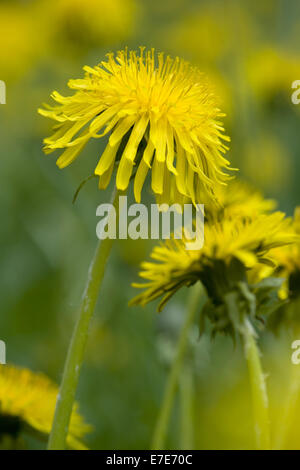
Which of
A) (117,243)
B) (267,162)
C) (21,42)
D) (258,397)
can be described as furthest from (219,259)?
(21,42)

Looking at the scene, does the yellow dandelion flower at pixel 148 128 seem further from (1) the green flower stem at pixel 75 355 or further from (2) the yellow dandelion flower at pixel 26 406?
(2) the yellow dandelion flower at pixel 26 406

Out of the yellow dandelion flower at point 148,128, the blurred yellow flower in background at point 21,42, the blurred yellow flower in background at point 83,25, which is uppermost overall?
the blurred yellow flower in background at point 21,42

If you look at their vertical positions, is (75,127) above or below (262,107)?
below

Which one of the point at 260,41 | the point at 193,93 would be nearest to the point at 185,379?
the point at 193,93

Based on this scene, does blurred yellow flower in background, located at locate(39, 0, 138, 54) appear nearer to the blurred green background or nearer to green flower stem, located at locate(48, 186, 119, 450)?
the blurred green background

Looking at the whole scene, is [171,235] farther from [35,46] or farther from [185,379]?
[35,46]

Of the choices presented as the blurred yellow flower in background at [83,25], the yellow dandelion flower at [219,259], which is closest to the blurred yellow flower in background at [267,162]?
the blurred yellow flower in background at [83,25]

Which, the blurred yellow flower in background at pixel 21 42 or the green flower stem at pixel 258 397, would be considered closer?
the green flower stem at pixel 258 397
